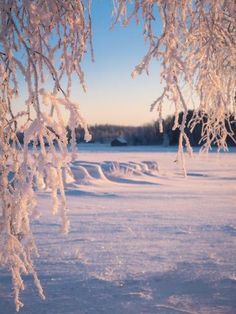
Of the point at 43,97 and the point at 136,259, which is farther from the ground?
the point at 43,97

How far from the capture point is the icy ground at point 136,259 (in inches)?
141

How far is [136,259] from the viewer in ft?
15.6

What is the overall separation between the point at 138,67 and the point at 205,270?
2717 mm

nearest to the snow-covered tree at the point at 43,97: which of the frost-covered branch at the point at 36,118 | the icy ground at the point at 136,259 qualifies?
→ the frost-covered branch at the point at 36,118

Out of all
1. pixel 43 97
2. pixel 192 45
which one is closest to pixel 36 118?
pixel 43 97

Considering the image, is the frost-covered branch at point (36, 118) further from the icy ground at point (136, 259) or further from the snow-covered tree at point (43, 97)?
the icy ground at point (136, 259)

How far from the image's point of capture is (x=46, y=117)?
6.17ft

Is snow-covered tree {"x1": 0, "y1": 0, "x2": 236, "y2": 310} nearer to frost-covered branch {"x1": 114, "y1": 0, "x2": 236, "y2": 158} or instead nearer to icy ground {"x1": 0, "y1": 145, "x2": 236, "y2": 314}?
frost-covered branch {"x1": 114, "y1": 0, "x2": 236, "y2": 158}

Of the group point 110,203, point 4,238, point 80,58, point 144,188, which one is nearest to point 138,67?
point 80,58

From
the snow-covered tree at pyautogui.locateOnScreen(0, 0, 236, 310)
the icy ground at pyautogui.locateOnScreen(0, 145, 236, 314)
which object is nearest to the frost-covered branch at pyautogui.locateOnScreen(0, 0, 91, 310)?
the snow-covered tree at pyautogui.locateOnScreen(0, 0, 236, 310)

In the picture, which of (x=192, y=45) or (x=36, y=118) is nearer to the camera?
(x=36, y=118)

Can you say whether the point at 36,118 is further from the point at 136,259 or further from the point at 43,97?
the point at 136,259

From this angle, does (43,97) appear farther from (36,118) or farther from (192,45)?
(192,45)

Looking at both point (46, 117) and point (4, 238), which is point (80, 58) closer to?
point (46, 117)
